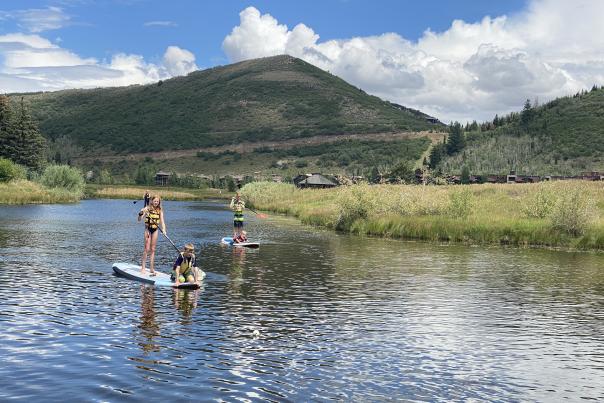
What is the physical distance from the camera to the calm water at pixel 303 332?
12.8 metres

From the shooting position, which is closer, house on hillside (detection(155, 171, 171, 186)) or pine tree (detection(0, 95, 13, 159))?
pine tree (detection(0, 95, 13, 159))

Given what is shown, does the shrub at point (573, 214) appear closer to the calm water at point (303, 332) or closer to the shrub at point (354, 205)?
the calm water at point (303, 332)

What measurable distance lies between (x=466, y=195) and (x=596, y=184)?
87.0 feet

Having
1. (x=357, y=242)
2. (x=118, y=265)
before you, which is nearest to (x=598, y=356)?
(x=118, y=265)

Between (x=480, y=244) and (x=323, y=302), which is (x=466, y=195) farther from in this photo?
(x=323, y=302)

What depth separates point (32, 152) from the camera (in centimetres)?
11525

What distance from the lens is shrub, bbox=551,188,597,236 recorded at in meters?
42.6

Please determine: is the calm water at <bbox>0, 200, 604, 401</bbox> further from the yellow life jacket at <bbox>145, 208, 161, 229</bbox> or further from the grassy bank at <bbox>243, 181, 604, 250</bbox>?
the grassy bank at <bbox>243, 181, 604, 250</bbox>

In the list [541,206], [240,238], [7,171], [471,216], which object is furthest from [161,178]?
[240,238]

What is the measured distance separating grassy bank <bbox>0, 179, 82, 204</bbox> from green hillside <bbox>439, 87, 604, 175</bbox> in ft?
258

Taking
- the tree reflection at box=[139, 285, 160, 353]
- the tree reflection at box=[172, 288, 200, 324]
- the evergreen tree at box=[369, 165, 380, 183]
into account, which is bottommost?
the tree reflection at box=[139, 285, 160, 353]

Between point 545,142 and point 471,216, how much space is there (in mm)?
99042

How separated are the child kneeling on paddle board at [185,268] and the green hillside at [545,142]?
356ft

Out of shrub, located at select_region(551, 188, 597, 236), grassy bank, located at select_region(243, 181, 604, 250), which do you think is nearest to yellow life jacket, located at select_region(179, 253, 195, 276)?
grassy bank, located at select_region(243, 181, 604, 250)
